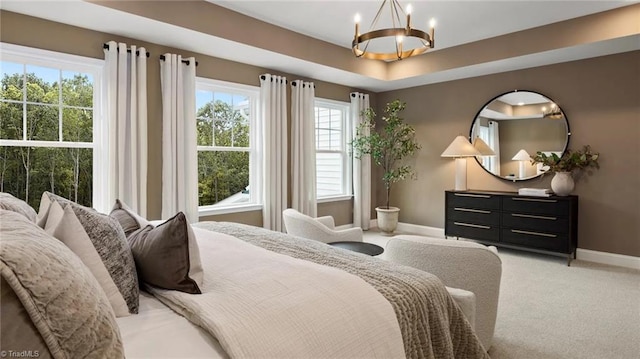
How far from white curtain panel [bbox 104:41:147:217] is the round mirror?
4.55 metres

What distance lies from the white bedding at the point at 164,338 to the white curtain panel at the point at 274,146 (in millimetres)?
3770

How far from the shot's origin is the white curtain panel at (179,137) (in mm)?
4094

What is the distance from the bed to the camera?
2.58 feet

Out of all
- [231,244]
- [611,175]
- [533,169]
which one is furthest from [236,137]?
[611,175]

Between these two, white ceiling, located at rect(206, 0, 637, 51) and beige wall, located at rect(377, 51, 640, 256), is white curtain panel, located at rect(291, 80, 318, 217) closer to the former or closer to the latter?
white ceiling, located at rect(206, 0, 637, 51)

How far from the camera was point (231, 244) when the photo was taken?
208cm

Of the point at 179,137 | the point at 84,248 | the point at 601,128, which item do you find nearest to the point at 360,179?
the point at 179,137

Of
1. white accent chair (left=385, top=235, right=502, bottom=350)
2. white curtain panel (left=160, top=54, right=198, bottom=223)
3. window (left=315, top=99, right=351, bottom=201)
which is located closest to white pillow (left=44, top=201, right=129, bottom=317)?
white accent chair (left=385, top=235, right=502, bottom=350)

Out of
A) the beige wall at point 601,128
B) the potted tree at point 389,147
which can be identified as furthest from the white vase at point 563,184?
the potted tree at point 389,147

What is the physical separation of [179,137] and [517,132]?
4471 mm

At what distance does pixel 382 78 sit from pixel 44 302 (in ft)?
18.6
